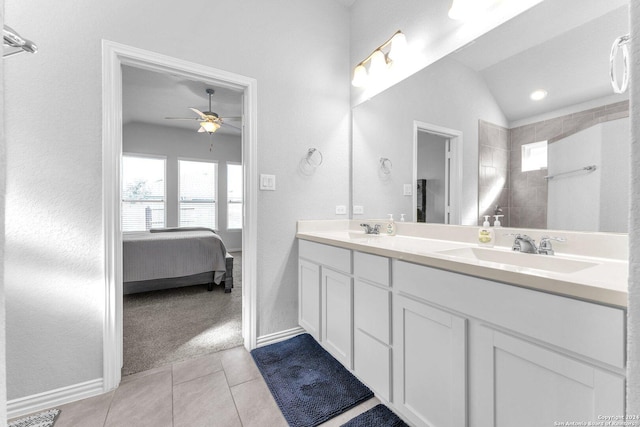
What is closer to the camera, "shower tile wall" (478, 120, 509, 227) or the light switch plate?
"shower tile wall" (478, 120, 509, 227)

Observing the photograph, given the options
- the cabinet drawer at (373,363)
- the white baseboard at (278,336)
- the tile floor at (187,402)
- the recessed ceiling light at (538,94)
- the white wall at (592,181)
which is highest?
the recessed ceiling light at (538,94)

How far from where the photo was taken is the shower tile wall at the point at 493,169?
4.34ft

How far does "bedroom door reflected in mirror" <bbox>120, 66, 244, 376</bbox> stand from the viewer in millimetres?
2180

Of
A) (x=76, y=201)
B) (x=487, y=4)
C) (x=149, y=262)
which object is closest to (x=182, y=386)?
(x=76, y=201)

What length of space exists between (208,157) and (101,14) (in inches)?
184

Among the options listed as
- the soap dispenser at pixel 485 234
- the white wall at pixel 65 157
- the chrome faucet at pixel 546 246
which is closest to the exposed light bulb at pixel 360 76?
the white wall at pixel 65 157

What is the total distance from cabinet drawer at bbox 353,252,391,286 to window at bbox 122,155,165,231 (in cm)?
534

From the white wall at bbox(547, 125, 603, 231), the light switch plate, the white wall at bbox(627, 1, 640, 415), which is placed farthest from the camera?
the light switch plate

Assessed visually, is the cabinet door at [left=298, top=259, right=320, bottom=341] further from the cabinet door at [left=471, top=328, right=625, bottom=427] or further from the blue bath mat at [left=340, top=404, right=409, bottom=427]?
the cabinet door at [left=471, top=328, right=625, bottom=427]

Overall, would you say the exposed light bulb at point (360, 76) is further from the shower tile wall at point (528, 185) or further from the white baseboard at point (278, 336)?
the white baseboard at point (278, 336)

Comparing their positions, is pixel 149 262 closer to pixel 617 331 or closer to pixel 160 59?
pixel 160 59

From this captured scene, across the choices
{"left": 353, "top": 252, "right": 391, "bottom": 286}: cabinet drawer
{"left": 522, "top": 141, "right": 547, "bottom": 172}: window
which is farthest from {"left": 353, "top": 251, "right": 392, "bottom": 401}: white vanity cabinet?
{"left": 522, "top": 141, "right": 547, "bottom": 172}: window

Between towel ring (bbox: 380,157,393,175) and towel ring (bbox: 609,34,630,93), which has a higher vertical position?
towel ring (bbox: 609,34,630,93)

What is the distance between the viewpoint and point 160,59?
162 cm
